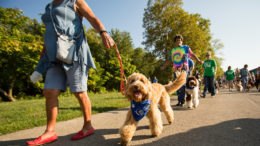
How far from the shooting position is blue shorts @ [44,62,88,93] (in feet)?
7.27

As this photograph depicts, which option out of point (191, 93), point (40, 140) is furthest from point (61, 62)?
point (191, 93)

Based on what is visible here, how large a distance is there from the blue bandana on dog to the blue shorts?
0.90 metres

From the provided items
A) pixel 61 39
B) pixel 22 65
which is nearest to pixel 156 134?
pixel 61 39

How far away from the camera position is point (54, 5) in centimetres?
220

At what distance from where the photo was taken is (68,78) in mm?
2246

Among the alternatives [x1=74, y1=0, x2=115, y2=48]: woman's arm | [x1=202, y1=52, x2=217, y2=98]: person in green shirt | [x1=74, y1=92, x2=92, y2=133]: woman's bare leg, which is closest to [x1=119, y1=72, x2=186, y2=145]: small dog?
[x1=74, y1=92, x2=92, y2=133]: woman's bare leg

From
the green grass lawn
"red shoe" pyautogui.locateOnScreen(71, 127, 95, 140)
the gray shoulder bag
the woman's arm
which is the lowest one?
the green grass lawn

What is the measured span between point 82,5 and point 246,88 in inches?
565

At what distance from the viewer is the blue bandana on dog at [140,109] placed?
228 centimetres

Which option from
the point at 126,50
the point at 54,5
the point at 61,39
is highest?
the point at 126,50

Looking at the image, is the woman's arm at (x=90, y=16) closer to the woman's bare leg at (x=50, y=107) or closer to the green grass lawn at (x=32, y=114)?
the woman's bare leg at (x=50, y=107)

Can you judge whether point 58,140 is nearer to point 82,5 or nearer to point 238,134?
point 82,5

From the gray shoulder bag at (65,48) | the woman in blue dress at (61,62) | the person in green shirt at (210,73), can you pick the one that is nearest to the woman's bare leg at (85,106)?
the woman in blue dress at (61,62)

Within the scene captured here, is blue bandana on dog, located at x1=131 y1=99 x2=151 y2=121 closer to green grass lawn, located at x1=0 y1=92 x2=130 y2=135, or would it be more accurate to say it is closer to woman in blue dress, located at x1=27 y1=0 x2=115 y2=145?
woman in blue dress, located at x1=27 y1=0 x2=115 y2=145
